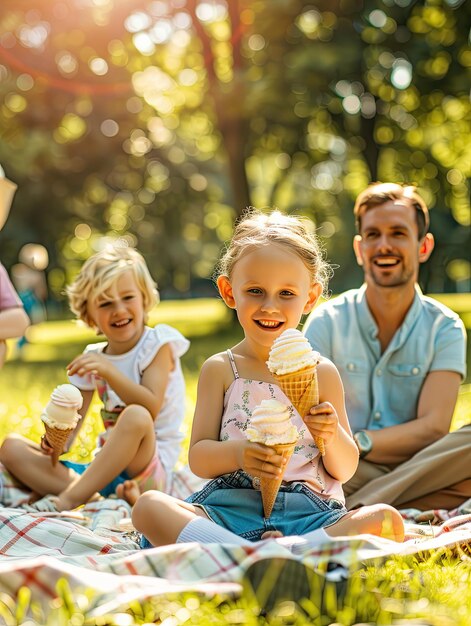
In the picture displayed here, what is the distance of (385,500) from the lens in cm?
429

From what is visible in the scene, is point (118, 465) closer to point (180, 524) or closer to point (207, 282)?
point (180, 524)

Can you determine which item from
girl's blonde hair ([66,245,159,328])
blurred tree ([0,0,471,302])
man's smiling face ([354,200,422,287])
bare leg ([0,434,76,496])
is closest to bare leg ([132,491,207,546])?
bare leg ([0,434,76,496])

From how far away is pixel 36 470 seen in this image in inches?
174

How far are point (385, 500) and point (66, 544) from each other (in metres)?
1.63

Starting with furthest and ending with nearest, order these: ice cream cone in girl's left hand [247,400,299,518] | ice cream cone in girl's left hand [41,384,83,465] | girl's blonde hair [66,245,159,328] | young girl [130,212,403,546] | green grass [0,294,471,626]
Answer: girl's blonde hair [66,245,159,328]
ice cream cone in girl's left hand [41,384,83,465]
young girl [130,212,403,546]
ice cream cone in girl's left hand [247,400,299,518]
green grass [0,294,471,626]

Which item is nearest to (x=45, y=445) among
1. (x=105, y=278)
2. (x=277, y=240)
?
(x=105, y=278)

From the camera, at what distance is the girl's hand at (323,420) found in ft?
9.77

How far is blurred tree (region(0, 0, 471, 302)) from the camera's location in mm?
17938

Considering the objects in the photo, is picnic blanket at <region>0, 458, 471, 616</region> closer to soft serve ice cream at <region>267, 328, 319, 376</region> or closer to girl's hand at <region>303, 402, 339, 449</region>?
girl's hand at <region>303, 402, 339, 449</region>

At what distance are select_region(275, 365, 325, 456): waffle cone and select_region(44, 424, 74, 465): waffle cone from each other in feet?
4.90

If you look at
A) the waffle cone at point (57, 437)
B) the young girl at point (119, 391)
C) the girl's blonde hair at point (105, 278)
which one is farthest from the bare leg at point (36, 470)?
the girl's blonde hair at point (105, 278)

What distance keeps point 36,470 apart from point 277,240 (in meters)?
1.92

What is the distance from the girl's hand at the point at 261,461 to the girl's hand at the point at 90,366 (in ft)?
5.22

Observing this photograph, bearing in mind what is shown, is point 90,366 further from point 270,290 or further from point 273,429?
point 273,429
